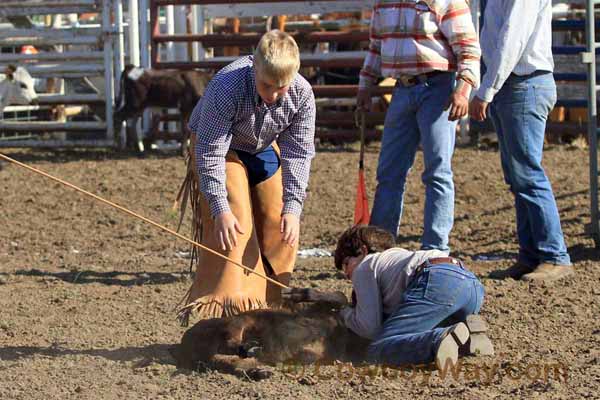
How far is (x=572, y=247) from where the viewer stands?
7.15 meters

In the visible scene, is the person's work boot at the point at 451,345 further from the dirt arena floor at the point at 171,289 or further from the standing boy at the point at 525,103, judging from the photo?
the standing boy at the point at 525,103

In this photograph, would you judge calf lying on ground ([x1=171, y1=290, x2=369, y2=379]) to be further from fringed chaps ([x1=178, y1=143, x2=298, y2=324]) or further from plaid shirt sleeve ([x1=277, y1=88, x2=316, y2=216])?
plaid shirt sleeve ([x1=277, y1=88, x2=316, y2=216])

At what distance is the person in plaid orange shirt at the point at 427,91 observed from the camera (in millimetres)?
5812

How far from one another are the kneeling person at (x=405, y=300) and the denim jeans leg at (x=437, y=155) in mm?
1391

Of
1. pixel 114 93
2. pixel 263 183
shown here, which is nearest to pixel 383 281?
pixel 263 183

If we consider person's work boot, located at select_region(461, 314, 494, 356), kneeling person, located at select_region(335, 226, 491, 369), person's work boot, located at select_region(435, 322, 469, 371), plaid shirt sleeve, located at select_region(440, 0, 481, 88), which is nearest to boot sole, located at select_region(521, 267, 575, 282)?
plaid shirt sleeve, located at select_region(440, 0, 481, 88)

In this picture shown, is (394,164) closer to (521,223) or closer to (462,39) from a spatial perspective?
(462,39)

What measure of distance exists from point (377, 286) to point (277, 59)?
39.6 inches

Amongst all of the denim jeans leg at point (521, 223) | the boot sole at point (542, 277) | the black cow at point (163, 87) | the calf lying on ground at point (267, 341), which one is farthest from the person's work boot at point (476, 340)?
the black cow at point (163, 87)

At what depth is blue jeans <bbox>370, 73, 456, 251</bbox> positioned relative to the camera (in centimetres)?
591

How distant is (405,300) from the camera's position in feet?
14.6

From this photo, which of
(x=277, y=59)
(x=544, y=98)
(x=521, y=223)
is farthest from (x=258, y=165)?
(x=521, y=223)

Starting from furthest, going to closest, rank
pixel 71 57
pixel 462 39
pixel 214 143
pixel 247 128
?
pixel 71 57, pixel 462 39, pixel 247 128, pixel 214 143

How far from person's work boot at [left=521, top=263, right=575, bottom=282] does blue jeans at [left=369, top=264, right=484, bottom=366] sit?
163 cm
